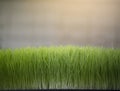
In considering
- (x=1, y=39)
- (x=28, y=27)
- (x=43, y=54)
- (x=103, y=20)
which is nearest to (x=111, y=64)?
(x=103, y=20)

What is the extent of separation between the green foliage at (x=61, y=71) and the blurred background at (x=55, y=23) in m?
0.07

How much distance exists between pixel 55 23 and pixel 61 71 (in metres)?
0.23

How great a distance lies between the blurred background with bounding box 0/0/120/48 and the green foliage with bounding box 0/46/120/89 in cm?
7

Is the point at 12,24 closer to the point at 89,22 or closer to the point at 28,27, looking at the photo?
the point at 28,27

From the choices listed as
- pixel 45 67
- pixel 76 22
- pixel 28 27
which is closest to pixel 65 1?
pixel 76 22

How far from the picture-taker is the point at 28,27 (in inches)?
63.2

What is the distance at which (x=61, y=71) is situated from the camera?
5.16ft

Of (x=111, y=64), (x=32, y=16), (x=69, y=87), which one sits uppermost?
(x=32, y=16)

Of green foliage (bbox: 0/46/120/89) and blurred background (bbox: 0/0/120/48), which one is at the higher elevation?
blurred background (bbox: 0/0/120/48)

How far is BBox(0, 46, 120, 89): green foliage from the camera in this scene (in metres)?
1.57

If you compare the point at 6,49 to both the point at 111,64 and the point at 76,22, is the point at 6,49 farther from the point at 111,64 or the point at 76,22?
the point at 111,64

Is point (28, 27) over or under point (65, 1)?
under

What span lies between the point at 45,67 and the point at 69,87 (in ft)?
0.48

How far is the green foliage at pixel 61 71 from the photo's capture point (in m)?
1.57
